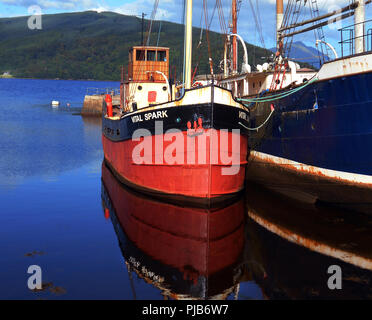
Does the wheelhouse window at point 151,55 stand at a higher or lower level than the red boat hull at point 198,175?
higher

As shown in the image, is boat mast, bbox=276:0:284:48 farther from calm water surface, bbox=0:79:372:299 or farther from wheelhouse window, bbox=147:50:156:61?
calm water surface, bbox=0:79:372:299

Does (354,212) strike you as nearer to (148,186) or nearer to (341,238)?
(341,238)

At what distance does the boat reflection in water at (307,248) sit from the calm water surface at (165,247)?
0.03 m

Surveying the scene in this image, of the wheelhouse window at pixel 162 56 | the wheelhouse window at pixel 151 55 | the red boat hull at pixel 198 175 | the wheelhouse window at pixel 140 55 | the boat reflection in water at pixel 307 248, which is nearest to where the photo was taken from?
the boat reflection in water at pixel 307 248

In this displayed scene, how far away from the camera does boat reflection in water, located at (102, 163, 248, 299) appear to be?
9633mm

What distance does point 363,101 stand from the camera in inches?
544

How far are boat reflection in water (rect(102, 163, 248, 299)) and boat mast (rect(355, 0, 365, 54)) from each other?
23.7 feet

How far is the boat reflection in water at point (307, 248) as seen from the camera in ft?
31.1

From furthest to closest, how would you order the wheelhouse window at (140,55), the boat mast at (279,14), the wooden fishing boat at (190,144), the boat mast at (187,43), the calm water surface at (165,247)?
the wheelhouse window at (140,55), the boat mast at (279,14), the boat mast at (187,43), the wooden fishing boat at (190,144), the calm water surface at (165,247)

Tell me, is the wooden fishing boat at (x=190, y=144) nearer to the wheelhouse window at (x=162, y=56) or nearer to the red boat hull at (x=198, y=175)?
the red boat hull at (x=198, y=175)

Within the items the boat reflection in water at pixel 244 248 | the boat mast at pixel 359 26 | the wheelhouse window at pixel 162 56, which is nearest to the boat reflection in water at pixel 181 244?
the boat reflection in water at pixel 244 248

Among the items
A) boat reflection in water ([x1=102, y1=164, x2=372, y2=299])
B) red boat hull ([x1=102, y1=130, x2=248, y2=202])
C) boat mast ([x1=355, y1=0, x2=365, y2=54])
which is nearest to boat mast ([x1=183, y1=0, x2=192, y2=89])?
red boat hull ([x1=102, y1=130, x2=248, y2=202])

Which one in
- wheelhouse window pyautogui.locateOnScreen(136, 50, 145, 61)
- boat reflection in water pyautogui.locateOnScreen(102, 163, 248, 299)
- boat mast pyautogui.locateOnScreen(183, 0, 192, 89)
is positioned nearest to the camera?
boat reflection in water pyautogui.locateOnScreen(102, 163, 248, 299)
